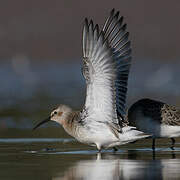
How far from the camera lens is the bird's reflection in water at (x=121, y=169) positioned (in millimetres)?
9547

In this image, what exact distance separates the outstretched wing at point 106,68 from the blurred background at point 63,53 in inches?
162

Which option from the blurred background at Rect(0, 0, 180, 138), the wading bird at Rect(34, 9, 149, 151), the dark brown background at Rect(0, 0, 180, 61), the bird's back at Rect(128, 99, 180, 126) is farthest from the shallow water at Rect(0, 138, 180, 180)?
the dark brown background at Rect(0, 0, 180, 61)

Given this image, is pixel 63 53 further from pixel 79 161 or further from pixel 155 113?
pixel 79 161

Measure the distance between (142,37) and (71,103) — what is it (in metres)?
9.21

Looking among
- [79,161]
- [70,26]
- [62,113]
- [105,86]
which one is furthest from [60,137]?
[70,26]

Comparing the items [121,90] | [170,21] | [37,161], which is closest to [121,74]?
[121,90]

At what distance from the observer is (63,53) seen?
25.8 m

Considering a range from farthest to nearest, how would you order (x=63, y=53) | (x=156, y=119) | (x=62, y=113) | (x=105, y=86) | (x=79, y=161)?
(x=63, y=53)
(x=156, y=119)
(x=62, y=113)
(x=105, y=86)
(x=79, y=161)

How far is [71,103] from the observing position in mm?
18781

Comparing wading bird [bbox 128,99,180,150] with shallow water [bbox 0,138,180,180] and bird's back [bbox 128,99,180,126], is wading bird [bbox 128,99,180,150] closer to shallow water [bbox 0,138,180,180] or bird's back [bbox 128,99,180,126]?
bird's back [bbox 128,99,180,126]

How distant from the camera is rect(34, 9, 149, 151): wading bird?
11766 mm

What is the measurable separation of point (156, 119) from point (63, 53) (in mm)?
12431

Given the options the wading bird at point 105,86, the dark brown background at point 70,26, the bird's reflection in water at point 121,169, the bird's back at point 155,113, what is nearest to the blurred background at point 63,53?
the dark brown background at point 70,26

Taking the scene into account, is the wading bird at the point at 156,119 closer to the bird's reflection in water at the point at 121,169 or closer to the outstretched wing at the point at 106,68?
the outstretched wing at the point at 106,68
